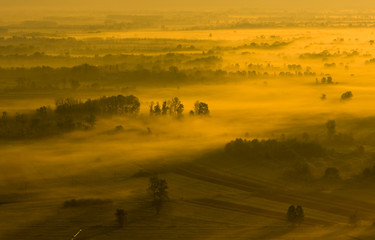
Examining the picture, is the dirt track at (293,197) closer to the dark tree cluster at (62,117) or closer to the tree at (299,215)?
the tree at (299,215)

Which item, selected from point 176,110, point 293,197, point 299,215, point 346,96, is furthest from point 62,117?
point 346,96

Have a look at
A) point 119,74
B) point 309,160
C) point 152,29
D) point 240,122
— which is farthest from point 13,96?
point 152,29

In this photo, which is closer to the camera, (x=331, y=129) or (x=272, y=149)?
(x=272, y=149)

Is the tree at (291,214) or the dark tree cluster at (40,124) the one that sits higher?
the dark tree cluster at (40,124)

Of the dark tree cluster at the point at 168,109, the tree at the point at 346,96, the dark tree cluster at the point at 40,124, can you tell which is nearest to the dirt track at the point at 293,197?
the dark tree cluster at the point at 40,124

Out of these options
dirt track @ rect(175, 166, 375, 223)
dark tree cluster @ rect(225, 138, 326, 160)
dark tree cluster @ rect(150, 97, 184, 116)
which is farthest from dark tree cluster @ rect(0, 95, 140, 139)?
dirt track @ rect(175, 166, 375, 223)

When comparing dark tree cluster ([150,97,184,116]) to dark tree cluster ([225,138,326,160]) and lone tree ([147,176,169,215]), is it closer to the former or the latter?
dark tree cluster ([225,138,326,160])

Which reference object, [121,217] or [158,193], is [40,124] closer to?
[158,193]
